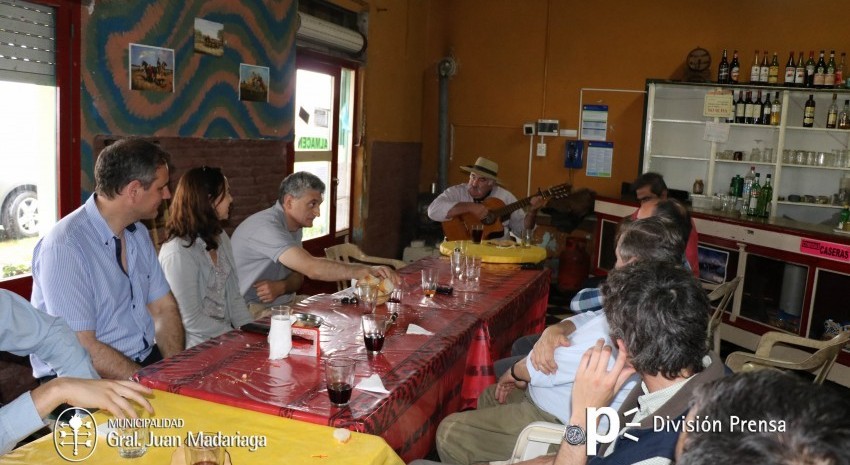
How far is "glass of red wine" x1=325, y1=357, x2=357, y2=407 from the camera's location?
2.11 m

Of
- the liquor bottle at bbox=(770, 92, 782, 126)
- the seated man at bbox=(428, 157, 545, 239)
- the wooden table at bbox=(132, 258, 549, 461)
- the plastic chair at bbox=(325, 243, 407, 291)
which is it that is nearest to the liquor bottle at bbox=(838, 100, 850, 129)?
the liquor bottle at bbox=(770, 92, 782, 126)

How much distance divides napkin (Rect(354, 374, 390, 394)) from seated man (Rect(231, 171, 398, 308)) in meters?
1.34

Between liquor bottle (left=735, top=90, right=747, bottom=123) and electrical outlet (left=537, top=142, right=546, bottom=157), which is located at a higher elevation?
liquor bottle (left=735, top=90, right=747, bottom=123)

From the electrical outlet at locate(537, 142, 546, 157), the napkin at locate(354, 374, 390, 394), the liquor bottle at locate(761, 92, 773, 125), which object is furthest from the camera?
the electrical outlet at locate(537, 142, 546, 157)

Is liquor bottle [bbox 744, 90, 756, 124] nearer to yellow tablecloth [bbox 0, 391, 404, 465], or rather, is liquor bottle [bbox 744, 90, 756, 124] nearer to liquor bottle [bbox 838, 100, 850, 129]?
liquor bottle [bbox 838, 100, 850, 129]

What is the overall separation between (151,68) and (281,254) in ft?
4.85

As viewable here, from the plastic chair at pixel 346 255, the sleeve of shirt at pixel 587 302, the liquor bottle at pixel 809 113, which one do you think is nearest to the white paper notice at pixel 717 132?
the liquor bottle at pixel 809 113

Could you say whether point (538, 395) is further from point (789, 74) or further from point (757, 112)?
point (789, 74)

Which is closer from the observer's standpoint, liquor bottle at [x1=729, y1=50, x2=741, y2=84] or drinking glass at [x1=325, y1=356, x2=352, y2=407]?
drinking glass at [x1=325, y1=356, x2=352, y2=407]

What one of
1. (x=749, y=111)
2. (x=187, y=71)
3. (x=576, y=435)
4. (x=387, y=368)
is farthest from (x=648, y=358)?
(x=749, y=111)

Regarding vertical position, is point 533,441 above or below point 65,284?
below

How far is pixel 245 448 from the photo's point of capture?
1843 millimetres

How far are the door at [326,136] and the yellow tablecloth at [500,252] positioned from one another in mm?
1991

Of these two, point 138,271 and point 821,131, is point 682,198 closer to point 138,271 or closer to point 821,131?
point 821,131
